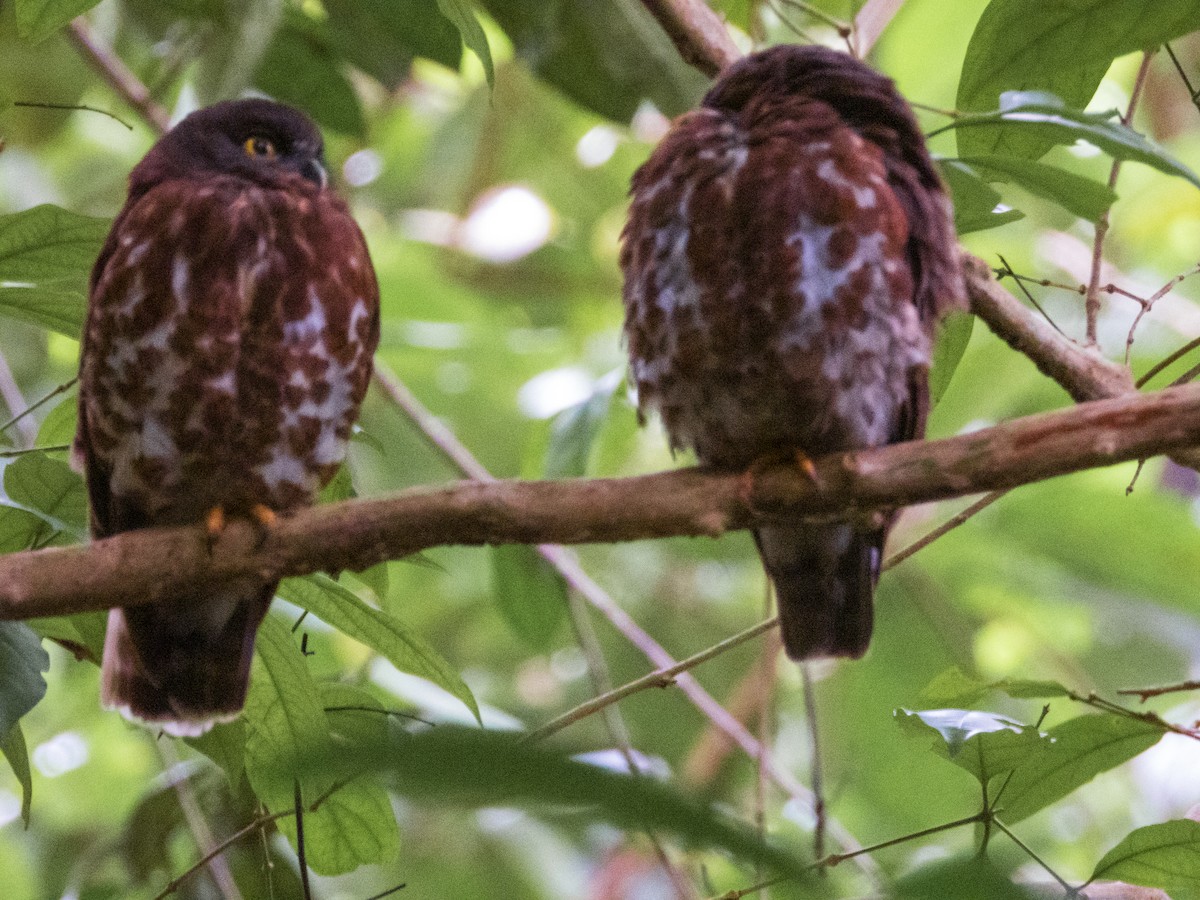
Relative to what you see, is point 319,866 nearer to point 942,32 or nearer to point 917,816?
point 917,816

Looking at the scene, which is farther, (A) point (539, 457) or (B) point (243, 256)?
(A) point (539, 457)

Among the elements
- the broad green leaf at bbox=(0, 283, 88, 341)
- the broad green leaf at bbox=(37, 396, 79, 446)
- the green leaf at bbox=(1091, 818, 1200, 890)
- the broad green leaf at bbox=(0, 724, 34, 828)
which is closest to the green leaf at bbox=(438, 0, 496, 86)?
the broad green leaf at bbox=(0, 283, 88, 341)

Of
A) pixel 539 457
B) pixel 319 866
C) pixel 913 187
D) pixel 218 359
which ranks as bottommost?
pixel 319 866

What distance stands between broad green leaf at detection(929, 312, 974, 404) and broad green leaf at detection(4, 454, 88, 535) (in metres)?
1.49

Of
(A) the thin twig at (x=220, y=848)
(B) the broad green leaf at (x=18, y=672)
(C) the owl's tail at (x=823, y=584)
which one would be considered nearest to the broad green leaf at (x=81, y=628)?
(B) the broad green leaf at (x=18, y=672)

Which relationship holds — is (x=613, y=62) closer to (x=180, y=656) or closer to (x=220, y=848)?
(x=180, y=656)

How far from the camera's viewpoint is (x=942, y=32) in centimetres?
348

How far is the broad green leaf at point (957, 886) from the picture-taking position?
754mm

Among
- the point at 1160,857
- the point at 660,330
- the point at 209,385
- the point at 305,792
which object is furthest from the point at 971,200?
the point at 305,792

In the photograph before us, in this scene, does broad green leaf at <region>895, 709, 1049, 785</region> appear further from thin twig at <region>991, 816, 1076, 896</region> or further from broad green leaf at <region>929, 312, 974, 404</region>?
broad green leaf at <region>929, 312, 974, 404</region>

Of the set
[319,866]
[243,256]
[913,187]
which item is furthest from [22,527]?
[913,187]

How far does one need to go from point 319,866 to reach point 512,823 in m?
1.74

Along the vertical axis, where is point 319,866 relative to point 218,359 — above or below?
below

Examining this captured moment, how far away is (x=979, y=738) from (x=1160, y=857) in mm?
317
